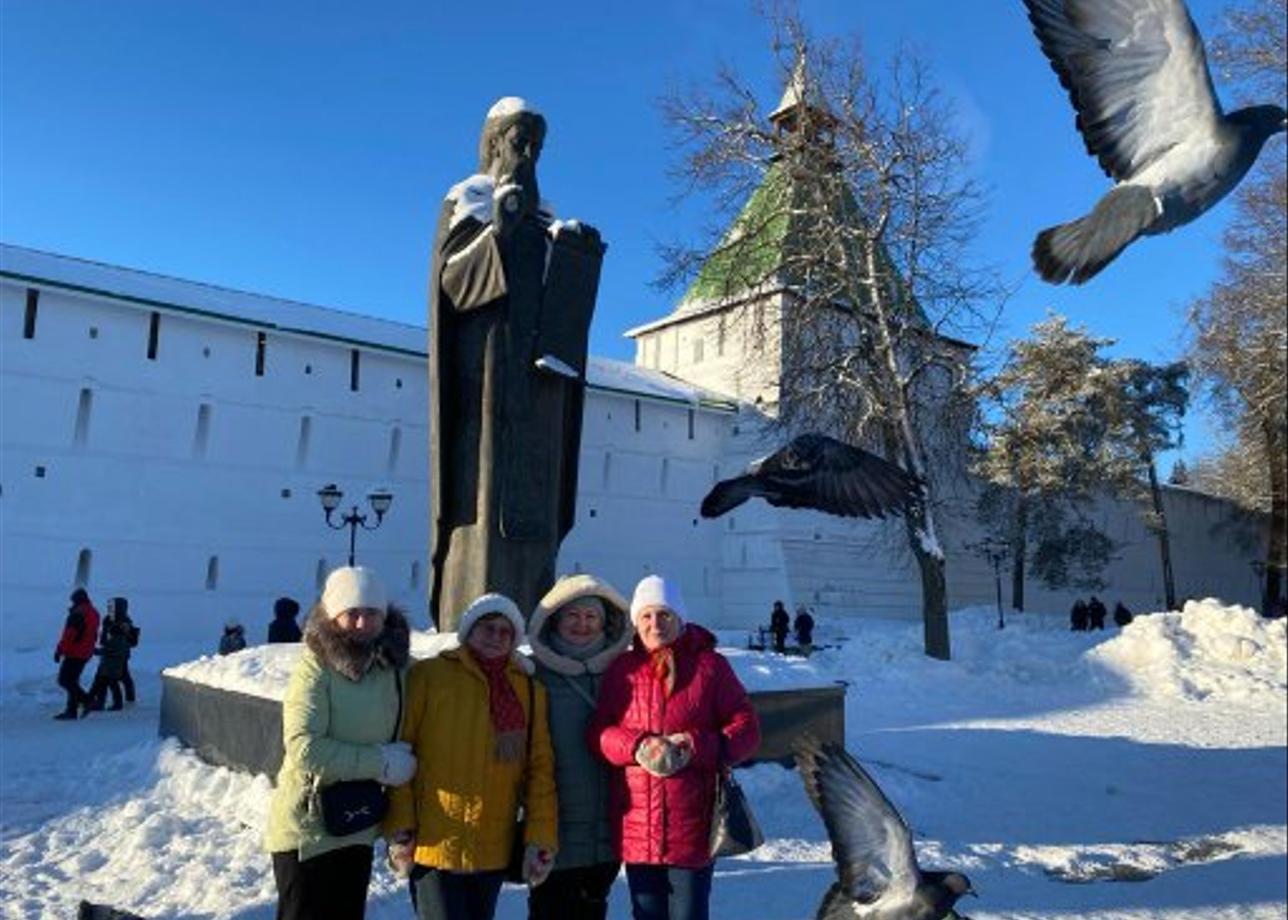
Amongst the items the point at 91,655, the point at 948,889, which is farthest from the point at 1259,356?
the point at 91,655

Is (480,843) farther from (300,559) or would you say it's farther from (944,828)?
(300,559)

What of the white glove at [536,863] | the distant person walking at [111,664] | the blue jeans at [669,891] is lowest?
the distant person walking at [111,664]

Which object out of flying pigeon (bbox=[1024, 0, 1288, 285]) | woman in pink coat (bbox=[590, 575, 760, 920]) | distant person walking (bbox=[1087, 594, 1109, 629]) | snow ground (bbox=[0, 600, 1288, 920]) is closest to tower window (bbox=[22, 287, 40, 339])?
snow ground (bbox=[0, 600, 1288, 920])

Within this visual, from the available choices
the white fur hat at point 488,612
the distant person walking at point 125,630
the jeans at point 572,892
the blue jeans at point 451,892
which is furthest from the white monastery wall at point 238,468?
the blue jeans at point 451,892

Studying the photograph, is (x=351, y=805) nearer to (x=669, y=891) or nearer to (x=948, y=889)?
(x=669, y=891)

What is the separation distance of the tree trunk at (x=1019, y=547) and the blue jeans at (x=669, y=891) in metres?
29.6

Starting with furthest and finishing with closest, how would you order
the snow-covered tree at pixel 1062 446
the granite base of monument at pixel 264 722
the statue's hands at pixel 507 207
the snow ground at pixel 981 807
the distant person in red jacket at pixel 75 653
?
1. the snow-covered tree at pixel 1062 446
2. the distant person in red jacket at pixel 75 653
3. the granite base of monument at pixel 264 722
4. the statue's hands at pixel 507 207
5. the snow ground at pixel 981 807

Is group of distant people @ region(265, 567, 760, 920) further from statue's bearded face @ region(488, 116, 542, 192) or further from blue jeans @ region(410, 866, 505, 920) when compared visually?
statue's bearded face @ region(488, 116, 542, 192)

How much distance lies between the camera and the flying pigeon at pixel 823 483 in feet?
10.5

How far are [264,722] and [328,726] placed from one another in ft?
10.5

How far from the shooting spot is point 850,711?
1229 cm

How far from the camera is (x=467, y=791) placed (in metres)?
2.88

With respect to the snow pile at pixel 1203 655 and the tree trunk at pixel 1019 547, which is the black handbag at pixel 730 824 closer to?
the snow pile at pixel 1203 655

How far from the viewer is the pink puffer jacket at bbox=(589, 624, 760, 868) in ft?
9.72
